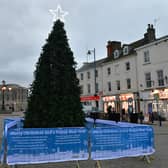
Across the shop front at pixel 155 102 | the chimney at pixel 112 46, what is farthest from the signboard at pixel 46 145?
the chimney at pixel 112 46

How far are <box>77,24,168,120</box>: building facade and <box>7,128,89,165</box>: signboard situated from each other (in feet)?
72.2

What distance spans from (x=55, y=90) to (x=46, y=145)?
6.72ft

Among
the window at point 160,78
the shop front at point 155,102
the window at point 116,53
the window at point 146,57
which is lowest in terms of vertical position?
the shop front at point 155,102

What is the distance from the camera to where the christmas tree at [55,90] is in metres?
8.54

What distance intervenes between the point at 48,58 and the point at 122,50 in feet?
114

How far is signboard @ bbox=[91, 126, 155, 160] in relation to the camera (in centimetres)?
761

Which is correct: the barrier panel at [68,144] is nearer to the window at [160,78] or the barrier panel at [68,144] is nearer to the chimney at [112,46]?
the window at [160,78]

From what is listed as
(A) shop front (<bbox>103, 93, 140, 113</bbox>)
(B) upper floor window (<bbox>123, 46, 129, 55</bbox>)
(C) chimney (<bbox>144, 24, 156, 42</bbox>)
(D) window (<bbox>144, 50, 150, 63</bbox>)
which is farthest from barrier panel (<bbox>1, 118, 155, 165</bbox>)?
(B) upper floor window (<bbox>123, 46, 129, 55</bbox>)

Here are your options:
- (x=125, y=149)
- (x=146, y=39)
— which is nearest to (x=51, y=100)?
(x=125, y=149)

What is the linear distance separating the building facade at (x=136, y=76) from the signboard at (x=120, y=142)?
20.5 meters

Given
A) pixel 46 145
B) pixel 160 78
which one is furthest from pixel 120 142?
pixel 160 78

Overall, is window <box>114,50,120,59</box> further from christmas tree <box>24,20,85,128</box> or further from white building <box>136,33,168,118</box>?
christmas tree <box>24,20,85,128</box>

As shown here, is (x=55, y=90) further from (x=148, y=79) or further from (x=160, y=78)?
(x=148, y=79)

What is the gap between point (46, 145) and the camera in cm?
721
